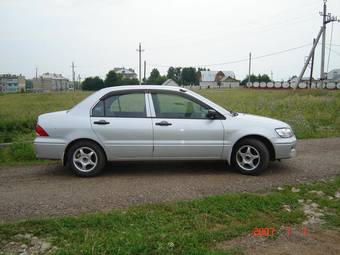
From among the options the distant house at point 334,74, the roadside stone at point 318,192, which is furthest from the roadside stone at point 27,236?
the distant house at point 334,74

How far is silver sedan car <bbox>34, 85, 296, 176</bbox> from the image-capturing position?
230 inches

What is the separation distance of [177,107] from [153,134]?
665 millimetres

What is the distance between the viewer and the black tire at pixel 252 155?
5.91 m

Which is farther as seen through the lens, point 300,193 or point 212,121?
point 212,121

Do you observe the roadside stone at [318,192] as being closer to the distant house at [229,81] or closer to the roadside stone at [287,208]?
the roadside stone at [287,208]

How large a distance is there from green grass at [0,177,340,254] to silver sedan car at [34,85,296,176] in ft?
4.50

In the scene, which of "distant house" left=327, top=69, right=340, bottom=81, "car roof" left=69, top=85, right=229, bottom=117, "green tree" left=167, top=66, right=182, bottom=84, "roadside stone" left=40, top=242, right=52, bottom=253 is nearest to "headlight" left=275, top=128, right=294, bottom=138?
"car roof" left=69, top=85, right=229, bottom=117

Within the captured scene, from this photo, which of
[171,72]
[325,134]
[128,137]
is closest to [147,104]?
[128,137]

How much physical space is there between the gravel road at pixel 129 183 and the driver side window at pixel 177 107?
1036 millimetres

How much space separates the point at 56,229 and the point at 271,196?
110 inches

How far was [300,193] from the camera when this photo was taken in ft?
16.1

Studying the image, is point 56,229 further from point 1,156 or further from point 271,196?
point 1,156

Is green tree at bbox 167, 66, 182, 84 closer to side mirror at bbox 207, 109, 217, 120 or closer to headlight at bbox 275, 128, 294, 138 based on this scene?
headlight at bbox 275, 128, 294, 138

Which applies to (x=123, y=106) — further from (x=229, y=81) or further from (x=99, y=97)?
(x=229, y=81)
